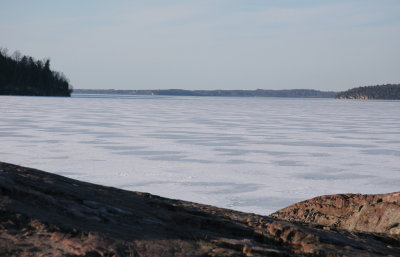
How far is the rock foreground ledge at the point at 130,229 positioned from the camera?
4.59 feet

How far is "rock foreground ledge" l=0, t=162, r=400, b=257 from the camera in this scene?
1399mm

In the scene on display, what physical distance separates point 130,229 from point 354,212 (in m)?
1.68

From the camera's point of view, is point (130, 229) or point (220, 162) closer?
point (130, 229)

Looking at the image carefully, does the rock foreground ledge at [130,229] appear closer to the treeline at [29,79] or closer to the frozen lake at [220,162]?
the frozen lake at [220,162]

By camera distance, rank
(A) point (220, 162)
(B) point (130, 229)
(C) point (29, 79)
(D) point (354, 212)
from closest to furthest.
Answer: (B) point (130, 229), (D) point (354, 212), (A) point (220, 162), (C) point (29, 79)

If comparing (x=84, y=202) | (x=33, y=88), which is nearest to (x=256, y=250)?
(x=84, y=202)

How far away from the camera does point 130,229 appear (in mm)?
1596

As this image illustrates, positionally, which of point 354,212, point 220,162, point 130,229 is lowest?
point 220,162

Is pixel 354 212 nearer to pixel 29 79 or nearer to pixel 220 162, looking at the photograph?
pixel 220 162

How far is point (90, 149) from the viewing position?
8.48m

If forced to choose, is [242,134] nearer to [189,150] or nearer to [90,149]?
[189,150]

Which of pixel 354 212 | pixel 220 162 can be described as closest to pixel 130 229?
pixel 354 212

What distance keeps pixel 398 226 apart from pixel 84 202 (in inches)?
65.4

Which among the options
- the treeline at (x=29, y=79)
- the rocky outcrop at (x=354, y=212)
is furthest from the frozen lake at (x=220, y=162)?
the treeline at (x=29, y=79)
